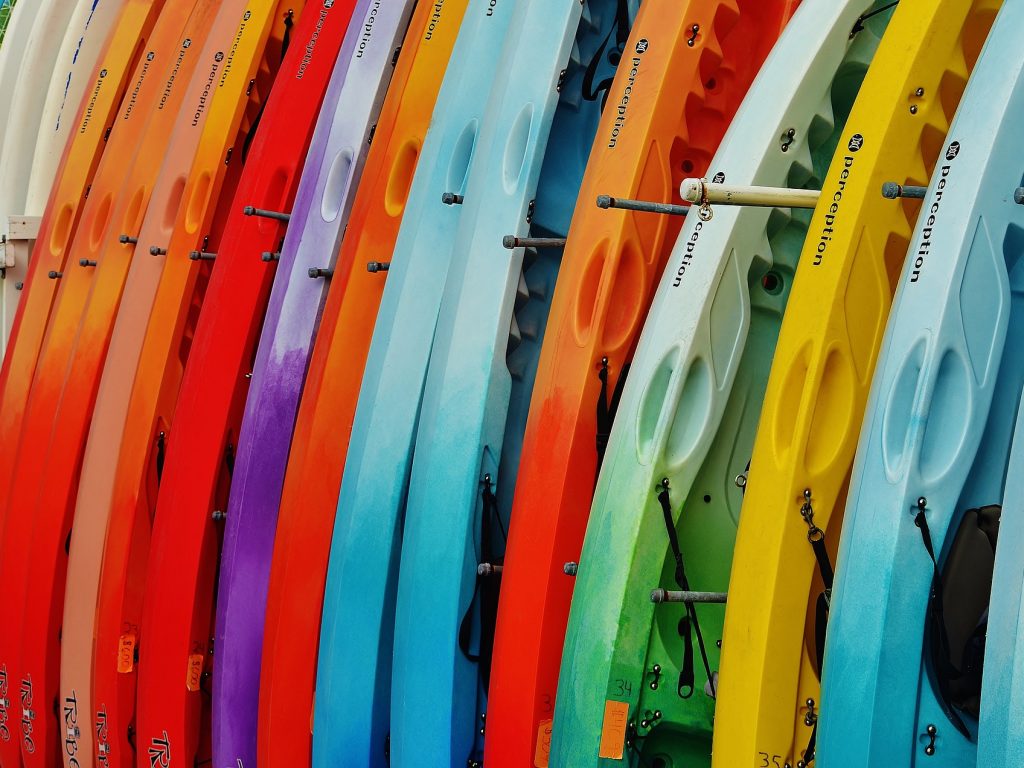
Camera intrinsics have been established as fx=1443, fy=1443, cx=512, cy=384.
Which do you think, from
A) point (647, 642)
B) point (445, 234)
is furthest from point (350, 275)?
point (647, 642)

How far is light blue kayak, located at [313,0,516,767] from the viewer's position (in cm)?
427

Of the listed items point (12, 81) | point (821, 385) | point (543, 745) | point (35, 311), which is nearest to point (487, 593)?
point (543, 745)

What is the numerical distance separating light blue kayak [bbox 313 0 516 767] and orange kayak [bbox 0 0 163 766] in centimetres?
192

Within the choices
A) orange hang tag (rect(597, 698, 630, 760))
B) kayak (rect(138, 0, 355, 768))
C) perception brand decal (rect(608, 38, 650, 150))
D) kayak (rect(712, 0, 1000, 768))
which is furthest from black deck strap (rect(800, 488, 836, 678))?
kayak (rect(138, 0, 355, 768))

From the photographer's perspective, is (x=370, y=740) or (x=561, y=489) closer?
(x=561, y=489)

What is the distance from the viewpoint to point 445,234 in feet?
14.8

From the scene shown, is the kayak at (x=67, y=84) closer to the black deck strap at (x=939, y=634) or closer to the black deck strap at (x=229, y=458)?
the black deck strap at (x=229, y=458)

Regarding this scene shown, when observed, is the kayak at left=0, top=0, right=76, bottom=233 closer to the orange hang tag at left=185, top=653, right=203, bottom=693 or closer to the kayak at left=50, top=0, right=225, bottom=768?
the kayak at left=50, top=0, right=225, bottom=768

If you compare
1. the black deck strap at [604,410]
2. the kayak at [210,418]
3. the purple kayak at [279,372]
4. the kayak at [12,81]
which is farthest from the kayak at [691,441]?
the kayak at [12,81]

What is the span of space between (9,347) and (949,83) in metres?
4.57

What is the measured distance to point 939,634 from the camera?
9.29 feet

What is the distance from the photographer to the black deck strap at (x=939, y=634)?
283 cm

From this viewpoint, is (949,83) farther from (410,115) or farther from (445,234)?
(410,115)

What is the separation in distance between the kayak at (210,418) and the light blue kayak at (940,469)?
9.02 ft
